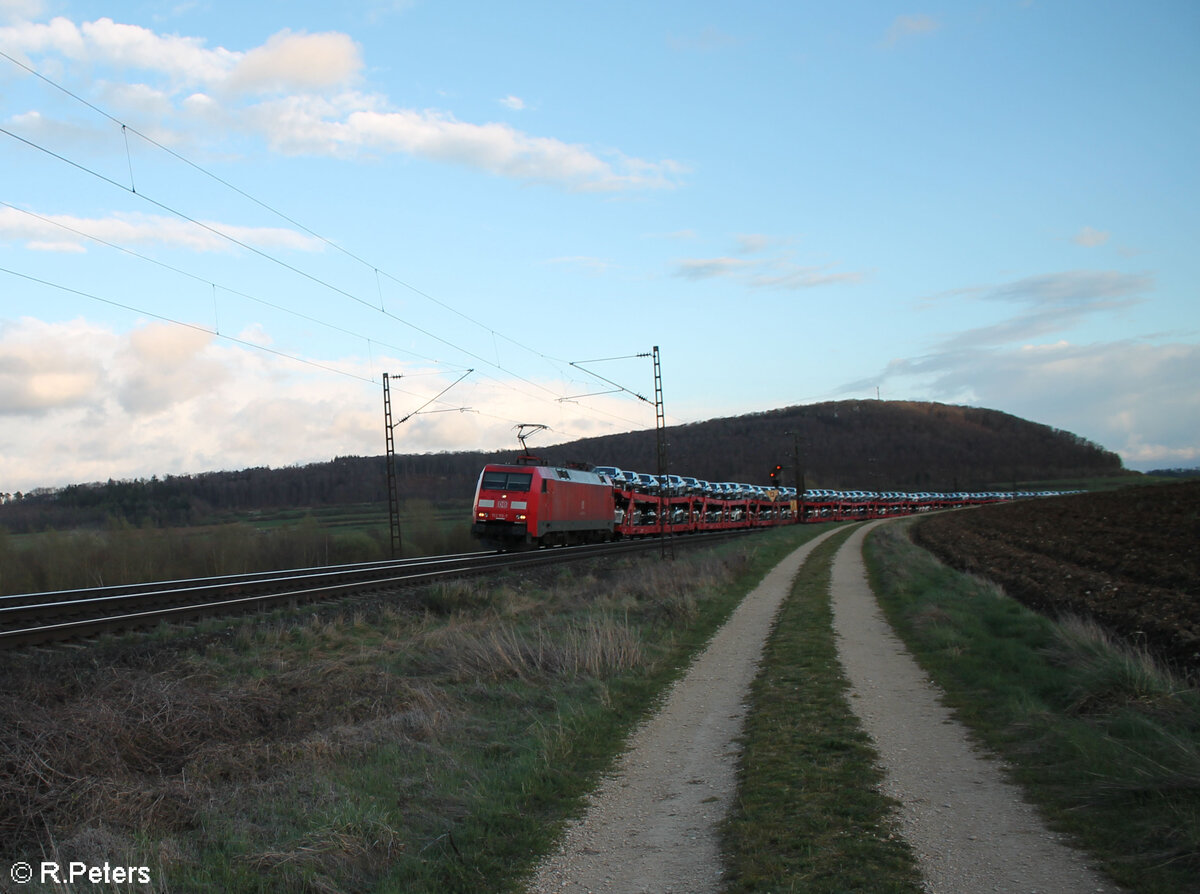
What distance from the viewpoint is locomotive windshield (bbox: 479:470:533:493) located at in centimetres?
3200

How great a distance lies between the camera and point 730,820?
17.9 ft

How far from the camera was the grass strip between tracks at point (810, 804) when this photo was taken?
454cm

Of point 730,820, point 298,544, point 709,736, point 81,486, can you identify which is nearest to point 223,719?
point 709,736

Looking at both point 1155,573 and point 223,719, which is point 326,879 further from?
point 1155,573

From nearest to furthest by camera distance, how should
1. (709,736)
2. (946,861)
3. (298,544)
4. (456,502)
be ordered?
(946,861) → (709,736) → (298,544) → (456,502)

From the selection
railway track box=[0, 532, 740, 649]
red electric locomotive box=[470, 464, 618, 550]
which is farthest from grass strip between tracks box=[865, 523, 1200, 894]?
red electric locomotive box=[470, 464, 618, 550]

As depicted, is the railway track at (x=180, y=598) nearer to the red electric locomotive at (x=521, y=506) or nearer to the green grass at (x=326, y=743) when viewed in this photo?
the green grass at (x=326, y=743)

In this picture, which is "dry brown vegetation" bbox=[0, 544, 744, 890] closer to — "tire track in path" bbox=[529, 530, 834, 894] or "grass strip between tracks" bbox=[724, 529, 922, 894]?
"tire track in path" bbox=[529, 530, 834, 894]

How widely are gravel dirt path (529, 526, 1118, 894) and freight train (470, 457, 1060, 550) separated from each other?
1834cm

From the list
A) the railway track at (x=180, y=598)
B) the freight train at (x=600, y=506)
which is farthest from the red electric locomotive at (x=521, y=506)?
the railway track at (x=180, y=598)

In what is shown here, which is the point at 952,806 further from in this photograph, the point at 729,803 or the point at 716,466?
the point at 716,466

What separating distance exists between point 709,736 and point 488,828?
2.85 meters

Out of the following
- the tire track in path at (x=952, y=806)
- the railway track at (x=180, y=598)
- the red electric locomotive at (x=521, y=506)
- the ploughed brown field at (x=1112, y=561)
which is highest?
the red electric locomotive at (x=521, y=506)

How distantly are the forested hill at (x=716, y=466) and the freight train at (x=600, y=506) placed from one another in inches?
118
